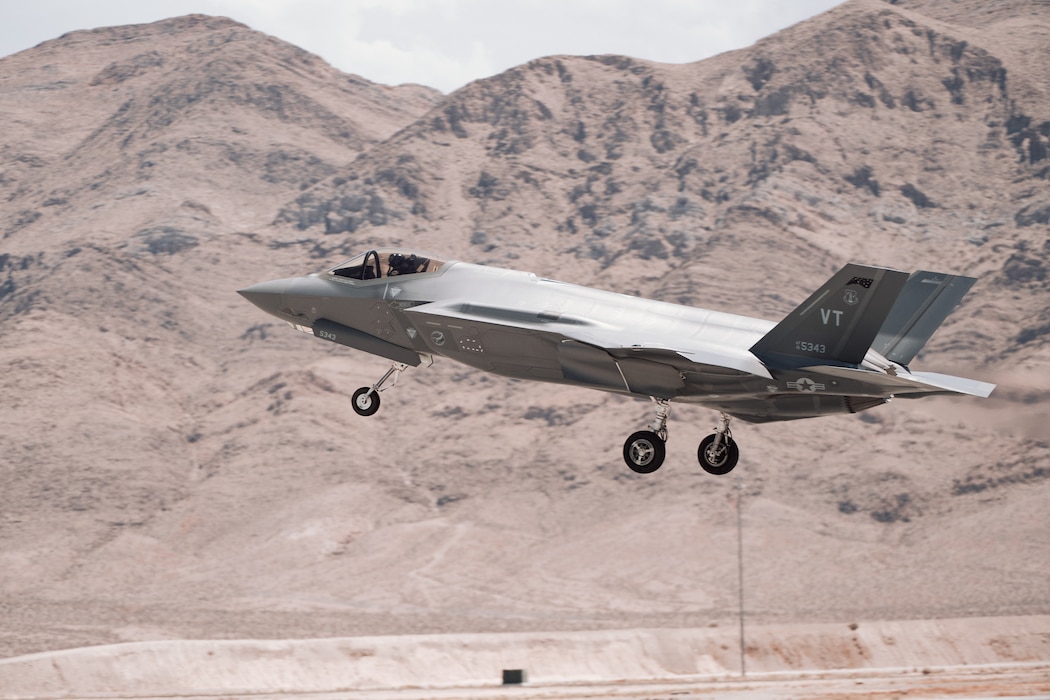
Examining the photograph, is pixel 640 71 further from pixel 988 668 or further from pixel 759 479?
pixel 988 668

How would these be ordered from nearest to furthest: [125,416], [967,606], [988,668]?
[988,668] < [967,606] < [125,416]

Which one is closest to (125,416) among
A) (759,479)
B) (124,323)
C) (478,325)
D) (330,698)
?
(124,323)

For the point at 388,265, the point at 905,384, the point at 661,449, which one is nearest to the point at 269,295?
the point at 388,265

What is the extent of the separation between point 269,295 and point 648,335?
33.0 feet

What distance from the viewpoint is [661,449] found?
3100 cm

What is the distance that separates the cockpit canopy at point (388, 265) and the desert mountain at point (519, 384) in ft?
255

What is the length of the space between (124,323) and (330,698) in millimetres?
91786

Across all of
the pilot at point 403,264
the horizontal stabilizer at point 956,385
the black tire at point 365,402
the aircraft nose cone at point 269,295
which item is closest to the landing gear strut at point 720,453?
the horizontal stabilizer at point 956,385

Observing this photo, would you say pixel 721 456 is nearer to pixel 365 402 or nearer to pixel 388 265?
pixel 365 402

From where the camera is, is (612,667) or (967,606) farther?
(967,606)

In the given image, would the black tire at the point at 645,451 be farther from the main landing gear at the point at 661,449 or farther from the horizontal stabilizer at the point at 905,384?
the horizontal stabilizer at the point at 905,384

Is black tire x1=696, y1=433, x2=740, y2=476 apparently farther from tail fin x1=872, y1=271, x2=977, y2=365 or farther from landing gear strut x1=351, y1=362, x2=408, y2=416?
landing gear strut x1=351, y1=362, x2=408, y2=416

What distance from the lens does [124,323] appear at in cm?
15525

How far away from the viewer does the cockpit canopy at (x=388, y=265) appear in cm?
3403
